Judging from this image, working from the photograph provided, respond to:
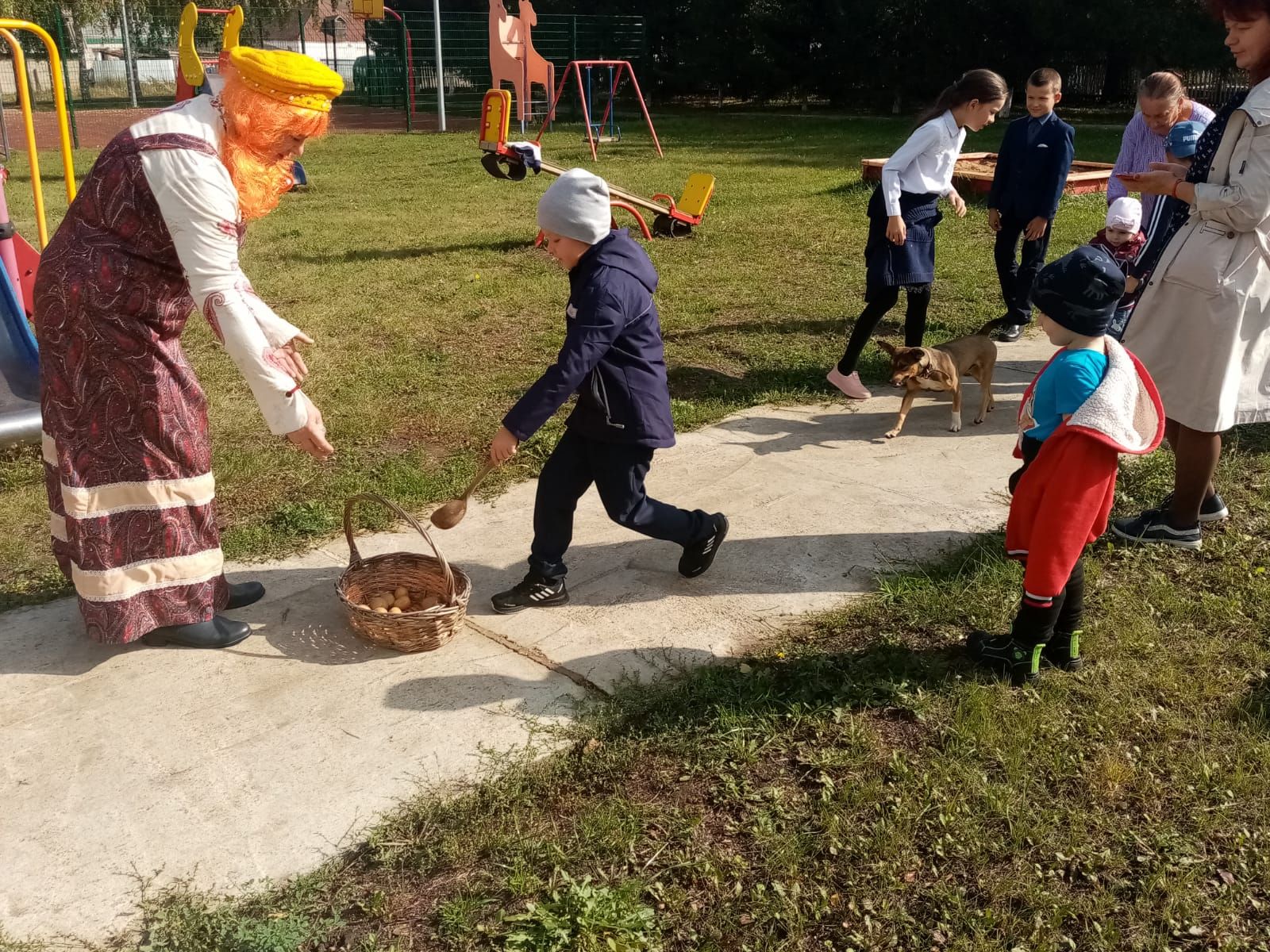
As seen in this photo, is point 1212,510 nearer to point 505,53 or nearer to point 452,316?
point 452,316

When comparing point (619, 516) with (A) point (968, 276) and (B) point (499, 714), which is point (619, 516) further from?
(A) point (968, 276)

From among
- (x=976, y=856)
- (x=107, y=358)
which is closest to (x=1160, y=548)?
(x=976, y=856)

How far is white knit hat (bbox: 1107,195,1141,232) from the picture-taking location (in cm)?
590

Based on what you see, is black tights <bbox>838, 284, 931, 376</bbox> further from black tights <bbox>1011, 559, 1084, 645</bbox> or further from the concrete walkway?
black tights <bbox>1011, 559, 1084, 645</bbox>

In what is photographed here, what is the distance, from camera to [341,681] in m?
3.48

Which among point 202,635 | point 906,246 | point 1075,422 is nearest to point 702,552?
point 1075,422

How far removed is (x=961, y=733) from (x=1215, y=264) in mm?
1990

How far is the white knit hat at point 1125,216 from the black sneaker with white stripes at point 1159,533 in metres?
2.07

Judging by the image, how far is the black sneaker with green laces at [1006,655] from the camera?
135 inches

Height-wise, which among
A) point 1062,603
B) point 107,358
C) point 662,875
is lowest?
point 662,875

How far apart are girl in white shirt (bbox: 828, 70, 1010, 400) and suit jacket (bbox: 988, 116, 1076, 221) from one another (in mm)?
1487

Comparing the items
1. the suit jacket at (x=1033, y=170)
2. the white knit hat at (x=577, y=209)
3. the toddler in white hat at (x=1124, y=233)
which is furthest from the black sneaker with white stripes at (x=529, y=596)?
the suit jacket at (x=1033, y=170)

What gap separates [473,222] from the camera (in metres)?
11.6

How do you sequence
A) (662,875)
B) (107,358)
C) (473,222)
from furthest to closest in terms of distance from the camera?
(473,222) < (107,358) < (662,875)
